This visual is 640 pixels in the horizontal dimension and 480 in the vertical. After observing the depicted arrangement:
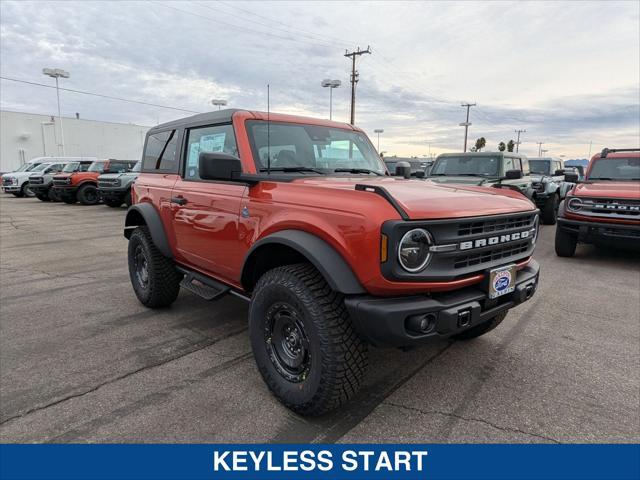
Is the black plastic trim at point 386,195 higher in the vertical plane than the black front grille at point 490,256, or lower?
higher

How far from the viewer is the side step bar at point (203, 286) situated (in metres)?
3.38

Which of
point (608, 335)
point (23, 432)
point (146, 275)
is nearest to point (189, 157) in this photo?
point (146, 275)

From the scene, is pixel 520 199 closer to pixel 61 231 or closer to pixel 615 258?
pixel 615 258

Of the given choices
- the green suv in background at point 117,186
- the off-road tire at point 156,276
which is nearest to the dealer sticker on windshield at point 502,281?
the off-road tire at point 156,276

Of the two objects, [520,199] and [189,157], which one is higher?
[189,157]

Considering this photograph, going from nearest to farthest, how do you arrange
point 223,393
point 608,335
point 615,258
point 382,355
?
point 223,393
point 382,355
point 608,335
point 615,258

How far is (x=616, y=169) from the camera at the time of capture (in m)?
7.62

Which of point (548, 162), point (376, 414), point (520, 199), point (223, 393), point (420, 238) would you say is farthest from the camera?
point (548, 162)

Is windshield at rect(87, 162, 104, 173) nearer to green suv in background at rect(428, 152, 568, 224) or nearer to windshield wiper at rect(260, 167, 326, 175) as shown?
green suv in background at rect(428, 152, 568, 224)

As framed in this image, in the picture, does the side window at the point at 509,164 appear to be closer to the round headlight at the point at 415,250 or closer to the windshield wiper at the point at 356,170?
the windshield wiper at the point at 356,170

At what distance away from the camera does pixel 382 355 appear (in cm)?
335

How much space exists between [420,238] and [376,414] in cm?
115

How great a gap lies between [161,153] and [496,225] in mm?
3390

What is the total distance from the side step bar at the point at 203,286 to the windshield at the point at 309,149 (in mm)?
1045
